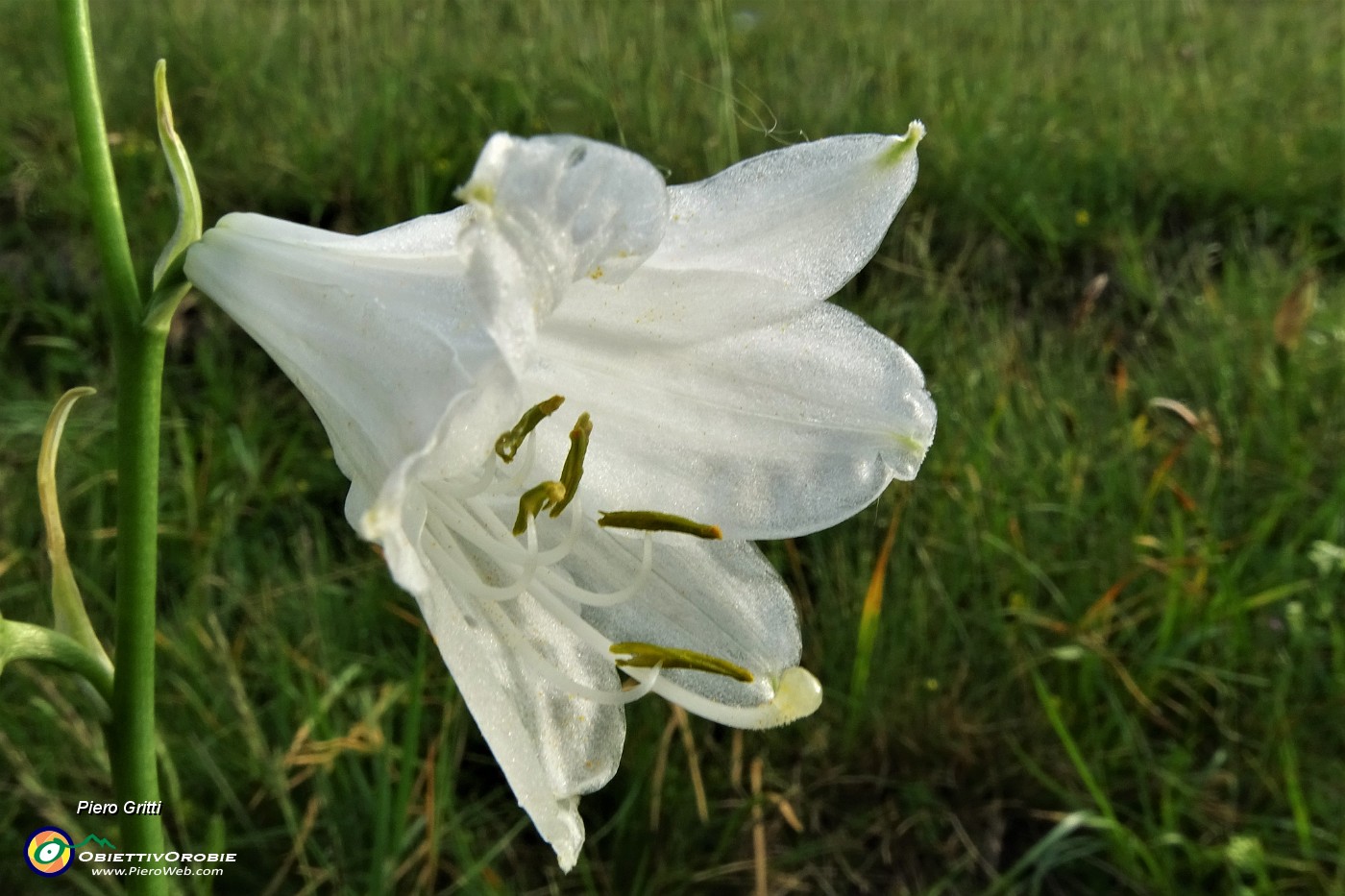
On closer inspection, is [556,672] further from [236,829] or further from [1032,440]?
[1032,440]

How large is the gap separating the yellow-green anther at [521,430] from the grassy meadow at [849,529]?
0.49 m

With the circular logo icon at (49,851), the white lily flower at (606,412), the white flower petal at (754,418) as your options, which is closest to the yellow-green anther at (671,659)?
the white lily flower at (606,412)

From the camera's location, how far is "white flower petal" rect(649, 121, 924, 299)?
0.86m

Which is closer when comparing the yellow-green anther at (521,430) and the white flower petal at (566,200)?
the white flower petal at (566,200)

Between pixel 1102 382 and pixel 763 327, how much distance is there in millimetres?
2026

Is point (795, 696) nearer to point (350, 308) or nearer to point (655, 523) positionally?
point (655, 523)

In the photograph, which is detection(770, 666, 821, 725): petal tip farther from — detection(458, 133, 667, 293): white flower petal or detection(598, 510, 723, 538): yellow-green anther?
detection(458, 133, 667, 293): white flower petal

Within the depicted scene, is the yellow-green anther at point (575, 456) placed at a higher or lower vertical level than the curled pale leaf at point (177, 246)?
lower

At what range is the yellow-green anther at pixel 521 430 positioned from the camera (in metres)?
0.81

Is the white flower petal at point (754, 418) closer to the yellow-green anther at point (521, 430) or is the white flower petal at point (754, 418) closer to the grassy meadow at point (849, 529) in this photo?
the yellow-green anther at point (521, 430)

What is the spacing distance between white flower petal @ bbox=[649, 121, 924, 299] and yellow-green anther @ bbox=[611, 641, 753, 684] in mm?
288

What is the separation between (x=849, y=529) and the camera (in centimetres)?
227

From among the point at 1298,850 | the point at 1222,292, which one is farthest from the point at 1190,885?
the point at 1222,292

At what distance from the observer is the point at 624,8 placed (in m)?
3.71
